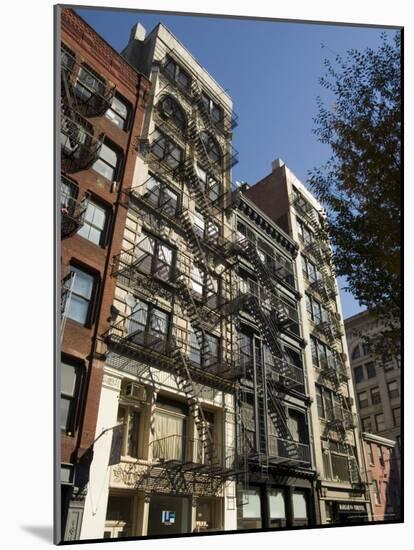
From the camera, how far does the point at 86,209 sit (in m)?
12.2

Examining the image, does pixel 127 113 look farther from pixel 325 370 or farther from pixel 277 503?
pixel 277 503

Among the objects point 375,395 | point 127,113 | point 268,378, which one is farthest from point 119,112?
point 375,395

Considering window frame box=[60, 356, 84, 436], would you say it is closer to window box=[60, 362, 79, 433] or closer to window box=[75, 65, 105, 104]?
window box=[60, 362, 79, 433]

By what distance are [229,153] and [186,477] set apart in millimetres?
13534

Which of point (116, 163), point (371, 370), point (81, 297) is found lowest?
point (371, 370)

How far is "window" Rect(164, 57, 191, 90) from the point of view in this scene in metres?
18.9


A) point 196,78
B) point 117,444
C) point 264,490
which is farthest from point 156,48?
point 264,490

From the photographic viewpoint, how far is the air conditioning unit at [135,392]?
38.3ft

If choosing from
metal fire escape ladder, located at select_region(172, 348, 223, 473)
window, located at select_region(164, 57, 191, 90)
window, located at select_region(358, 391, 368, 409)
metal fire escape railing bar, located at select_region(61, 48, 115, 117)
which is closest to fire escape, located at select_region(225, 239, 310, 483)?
metal fire escape ladder, located at select_region(172, 348, 223, 473)

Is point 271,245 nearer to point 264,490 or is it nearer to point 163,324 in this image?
point 163,324

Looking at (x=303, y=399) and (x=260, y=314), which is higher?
(x=260, y=314)

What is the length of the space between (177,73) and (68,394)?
14396 mm

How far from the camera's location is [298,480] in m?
16.4

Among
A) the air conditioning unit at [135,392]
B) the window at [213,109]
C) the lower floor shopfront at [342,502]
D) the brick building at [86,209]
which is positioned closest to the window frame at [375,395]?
the lower floor shopfront at [342,502]
